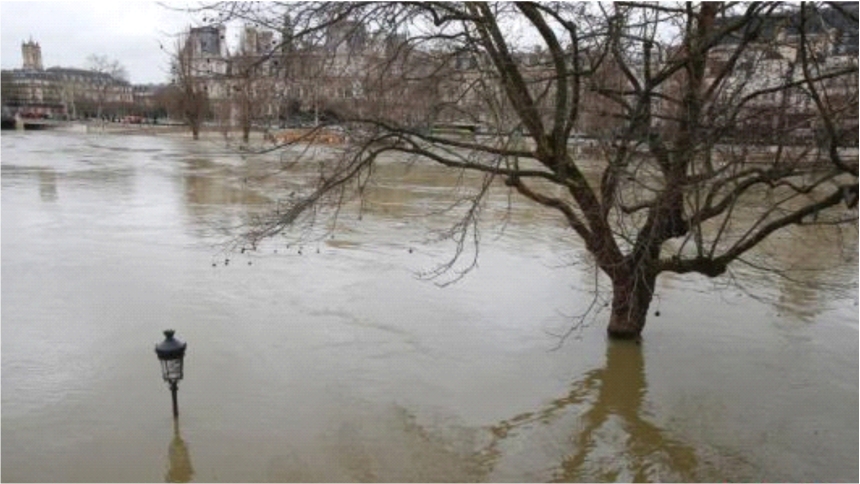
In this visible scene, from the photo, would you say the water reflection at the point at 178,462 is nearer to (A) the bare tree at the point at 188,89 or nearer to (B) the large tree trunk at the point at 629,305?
(A) the bare tree at the point at 188,89

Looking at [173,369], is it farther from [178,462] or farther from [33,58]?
[33,58]

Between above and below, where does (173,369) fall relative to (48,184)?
above

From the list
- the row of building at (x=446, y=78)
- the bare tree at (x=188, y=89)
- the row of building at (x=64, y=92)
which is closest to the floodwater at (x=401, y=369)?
the row of building at (x=446, y=78)

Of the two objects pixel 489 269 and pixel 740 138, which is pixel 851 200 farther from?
pixel 489 269

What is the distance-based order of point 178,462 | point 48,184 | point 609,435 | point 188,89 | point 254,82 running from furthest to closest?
point 188,89 → point 48,184 → point 254,82 → point 609,435 → point 178,462

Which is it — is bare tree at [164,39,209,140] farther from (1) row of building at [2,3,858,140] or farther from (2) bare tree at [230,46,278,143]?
(1) row of building at [2,3,858,140]

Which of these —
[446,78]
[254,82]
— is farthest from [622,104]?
[254,82]

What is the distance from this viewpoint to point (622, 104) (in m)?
9.45

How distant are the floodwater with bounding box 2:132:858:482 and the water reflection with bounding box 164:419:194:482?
18 mm

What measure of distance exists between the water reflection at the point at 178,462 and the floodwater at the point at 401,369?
0.02 meters

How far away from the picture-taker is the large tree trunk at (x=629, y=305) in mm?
10305

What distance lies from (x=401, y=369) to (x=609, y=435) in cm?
269

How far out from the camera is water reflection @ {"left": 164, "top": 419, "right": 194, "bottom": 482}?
693 cm

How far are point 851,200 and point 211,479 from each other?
19.9ft
